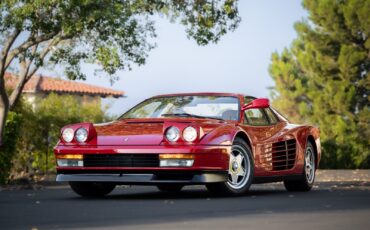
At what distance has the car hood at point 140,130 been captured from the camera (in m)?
10.9

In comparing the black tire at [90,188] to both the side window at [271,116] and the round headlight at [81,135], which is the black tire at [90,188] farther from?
the side window at [271,116]

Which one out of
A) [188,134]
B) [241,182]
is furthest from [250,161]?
[188,134]

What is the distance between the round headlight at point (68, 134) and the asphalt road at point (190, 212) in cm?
78

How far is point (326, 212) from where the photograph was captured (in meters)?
8.94

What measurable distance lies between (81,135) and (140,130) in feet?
2.51

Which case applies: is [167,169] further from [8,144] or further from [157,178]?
[8,144]

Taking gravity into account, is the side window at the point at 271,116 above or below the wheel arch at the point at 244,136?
above

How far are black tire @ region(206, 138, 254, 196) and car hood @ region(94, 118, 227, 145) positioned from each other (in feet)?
1.20

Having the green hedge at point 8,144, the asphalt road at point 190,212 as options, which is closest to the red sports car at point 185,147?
the asphalt road at point 190,212

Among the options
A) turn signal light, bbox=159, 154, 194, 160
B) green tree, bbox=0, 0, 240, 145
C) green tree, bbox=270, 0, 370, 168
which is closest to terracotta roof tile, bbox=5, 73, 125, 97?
green tree, bbox=270, 0, 370, 168

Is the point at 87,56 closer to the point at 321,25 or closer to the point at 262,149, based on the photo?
the point at 262,149

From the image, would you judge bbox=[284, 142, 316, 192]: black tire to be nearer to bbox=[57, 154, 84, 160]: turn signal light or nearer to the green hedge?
bbox=[57, 154, 84, 160]: turn signal light

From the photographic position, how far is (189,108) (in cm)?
1208

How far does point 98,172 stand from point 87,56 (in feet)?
35.3
